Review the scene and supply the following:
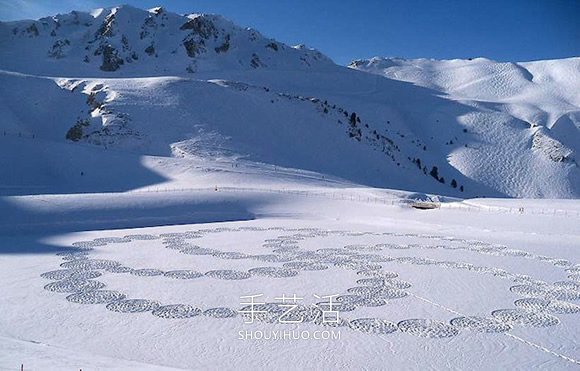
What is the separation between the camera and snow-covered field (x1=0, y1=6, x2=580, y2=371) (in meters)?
7.81

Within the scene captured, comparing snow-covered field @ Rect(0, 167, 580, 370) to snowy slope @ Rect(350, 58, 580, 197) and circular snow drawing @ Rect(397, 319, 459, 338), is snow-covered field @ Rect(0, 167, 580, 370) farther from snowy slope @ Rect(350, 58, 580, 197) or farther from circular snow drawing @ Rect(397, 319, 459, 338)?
snowy slope @ Rect(350, 58, 580, 197)

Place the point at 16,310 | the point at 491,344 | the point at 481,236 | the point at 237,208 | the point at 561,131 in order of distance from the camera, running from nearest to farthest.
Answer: the point at 491,344
the point at 16,310
the point at 481,236
the point at 237,208
the point at 561,131

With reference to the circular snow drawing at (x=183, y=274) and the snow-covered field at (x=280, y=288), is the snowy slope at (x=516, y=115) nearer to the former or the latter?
the snow-covered field at (x=280, y=288)

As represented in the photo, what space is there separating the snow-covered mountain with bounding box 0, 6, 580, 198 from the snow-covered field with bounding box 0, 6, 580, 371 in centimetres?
28

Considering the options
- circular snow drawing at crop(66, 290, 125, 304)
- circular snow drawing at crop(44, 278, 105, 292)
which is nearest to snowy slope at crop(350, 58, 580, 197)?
circular snow drawing at crop(44, 278, 105, 292)

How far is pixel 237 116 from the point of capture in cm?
4625

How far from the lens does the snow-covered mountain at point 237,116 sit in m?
38.1

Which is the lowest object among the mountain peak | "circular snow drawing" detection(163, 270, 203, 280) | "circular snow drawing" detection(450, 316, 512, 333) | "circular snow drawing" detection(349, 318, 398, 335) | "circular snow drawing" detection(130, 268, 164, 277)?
"circular snow drawing" detection(130, 268, 164, 277)

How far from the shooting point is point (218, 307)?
31.2 feet

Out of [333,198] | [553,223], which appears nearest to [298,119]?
[333,198]

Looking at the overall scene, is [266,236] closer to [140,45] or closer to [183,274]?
[183,274]

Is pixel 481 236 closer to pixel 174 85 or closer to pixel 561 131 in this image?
pixel 174 85

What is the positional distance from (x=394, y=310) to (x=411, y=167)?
4261 cm

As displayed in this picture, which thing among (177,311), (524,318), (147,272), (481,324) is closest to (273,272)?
(147,272)
